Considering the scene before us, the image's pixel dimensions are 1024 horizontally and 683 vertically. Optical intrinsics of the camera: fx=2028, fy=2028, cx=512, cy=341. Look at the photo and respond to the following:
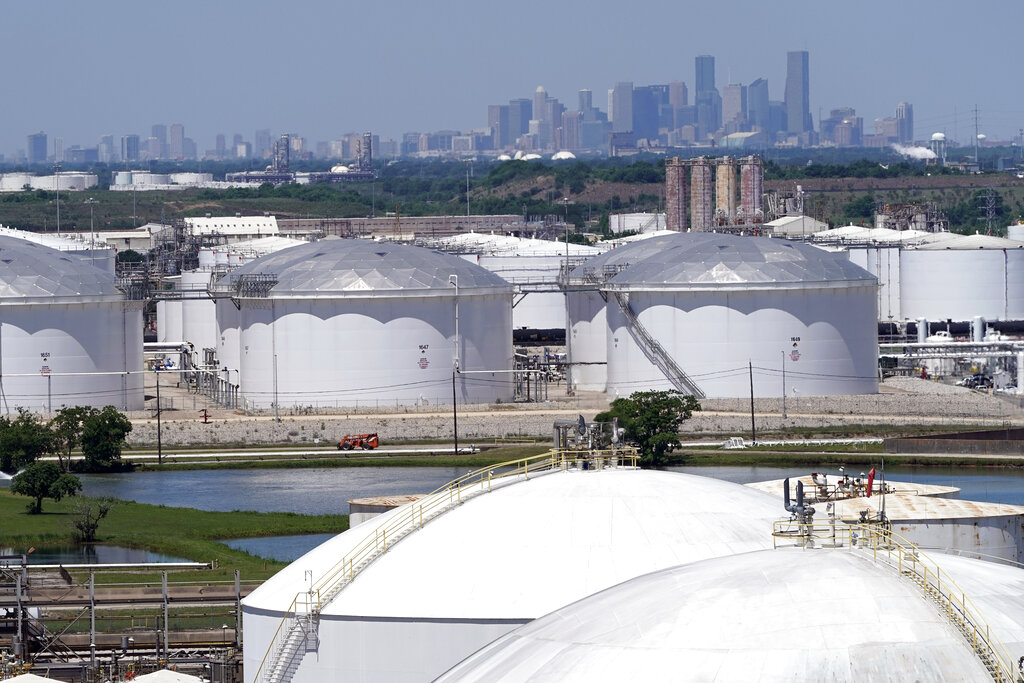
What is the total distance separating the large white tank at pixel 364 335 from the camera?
69375mm

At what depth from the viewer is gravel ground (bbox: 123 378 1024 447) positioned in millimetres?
65062

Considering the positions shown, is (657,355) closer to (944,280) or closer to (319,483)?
(319,483)

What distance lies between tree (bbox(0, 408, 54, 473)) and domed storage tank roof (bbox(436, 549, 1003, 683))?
133 ft

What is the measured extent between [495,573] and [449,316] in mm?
45185

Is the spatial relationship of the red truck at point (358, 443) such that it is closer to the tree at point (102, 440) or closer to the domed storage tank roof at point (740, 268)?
the tree at point (102, 440)

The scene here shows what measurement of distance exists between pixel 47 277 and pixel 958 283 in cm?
4143

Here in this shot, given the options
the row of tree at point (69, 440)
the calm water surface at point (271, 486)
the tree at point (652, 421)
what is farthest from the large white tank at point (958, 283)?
the row of tree at point (69, 440)

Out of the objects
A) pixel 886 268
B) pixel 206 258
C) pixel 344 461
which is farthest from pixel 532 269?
pixel 344 461

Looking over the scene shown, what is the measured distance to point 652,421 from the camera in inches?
2293

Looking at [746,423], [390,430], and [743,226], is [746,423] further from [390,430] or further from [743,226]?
Answer: [743,226]

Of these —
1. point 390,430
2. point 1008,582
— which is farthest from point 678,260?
point 1008,582

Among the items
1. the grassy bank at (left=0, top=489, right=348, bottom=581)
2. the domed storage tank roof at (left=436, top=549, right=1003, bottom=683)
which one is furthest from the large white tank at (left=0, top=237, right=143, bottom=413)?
the domed storage tank roof at (left=436, top=549, right=1003, bottom=683)

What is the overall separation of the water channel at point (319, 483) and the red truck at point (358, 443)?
418 cm

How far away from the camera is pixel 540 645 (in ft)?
62.3
